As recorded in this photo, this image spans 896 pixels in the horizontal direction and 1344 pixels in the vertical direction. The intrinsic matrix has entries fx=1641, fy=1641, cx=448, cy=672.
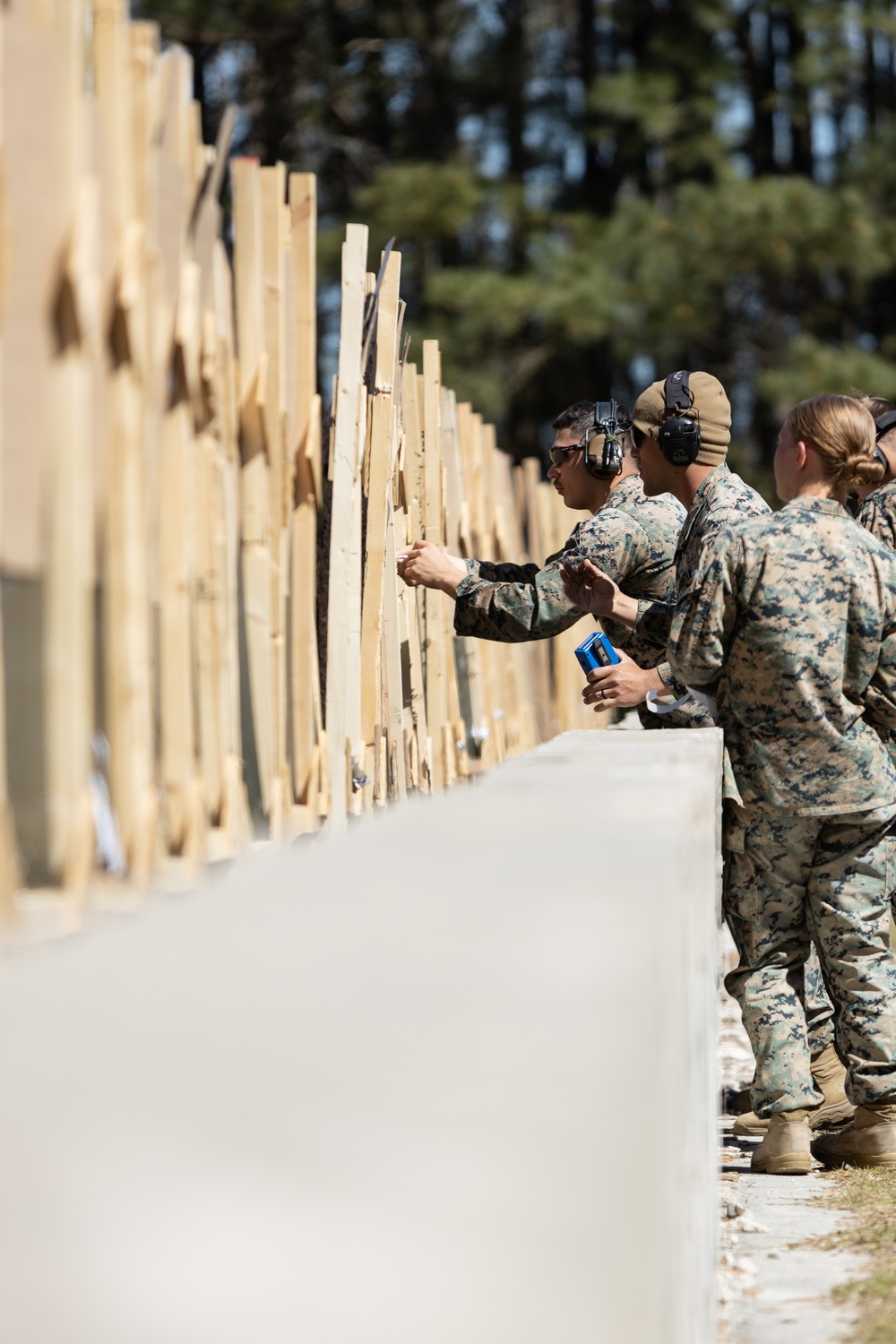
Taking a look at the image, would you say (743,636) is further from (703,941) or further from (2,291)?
(2,291)

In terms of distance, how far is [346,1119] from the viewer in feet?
3.43

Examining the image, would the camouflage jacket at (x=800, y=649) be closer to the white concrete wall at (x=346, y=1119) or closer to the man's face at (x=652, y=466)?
the man's face at (x=652, y=466)

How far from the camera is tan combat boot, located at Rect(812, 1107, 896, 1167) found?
13.3 ft

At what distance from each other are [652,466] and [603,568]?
33 cm

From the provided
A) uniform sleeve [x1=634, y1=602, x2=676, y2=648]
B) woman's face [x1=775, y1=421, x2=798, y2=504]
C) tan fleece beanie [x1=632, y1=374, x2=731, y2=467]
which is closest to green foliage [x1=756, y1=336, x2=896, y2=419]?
tan fleece beanie [x1=632, y1=374, x2=731, y2=467]

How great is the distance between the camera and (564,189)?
18.5 metres

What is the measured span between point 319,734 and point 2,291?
5.06 feet

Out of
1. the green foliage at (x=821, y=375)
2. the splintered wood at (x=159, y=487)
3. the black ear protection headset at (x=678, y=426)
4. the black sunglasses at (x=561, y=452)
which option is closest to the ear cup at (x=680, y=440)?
the black ear protection headset at (x=678, y=426)

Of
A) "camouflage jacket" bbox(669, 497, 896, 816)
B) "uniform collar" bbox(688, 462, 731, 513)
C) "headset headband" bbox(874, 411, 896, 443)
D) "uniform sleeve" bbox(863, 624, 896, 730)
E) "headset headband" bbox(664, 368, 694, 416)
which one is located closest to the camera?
"camouflage jacket" bbox(669, 497, 896, 816)

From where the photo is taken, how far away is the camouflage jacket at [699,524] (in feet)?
13.8

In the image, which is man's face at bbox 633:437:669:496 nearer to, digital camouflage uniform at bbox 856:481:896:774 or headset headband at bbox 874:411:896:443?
digital camouflage uniform at bbox 856:481:896:774

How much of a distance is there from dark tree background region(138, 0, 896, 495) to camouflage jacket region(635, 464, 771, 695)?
10.6 meters

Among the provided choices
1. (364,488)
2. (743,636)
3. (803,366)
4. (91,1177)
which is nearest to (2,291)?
(91,1177)

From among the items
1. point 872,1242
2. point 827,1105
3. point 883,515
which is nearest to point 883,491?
point 883,515
